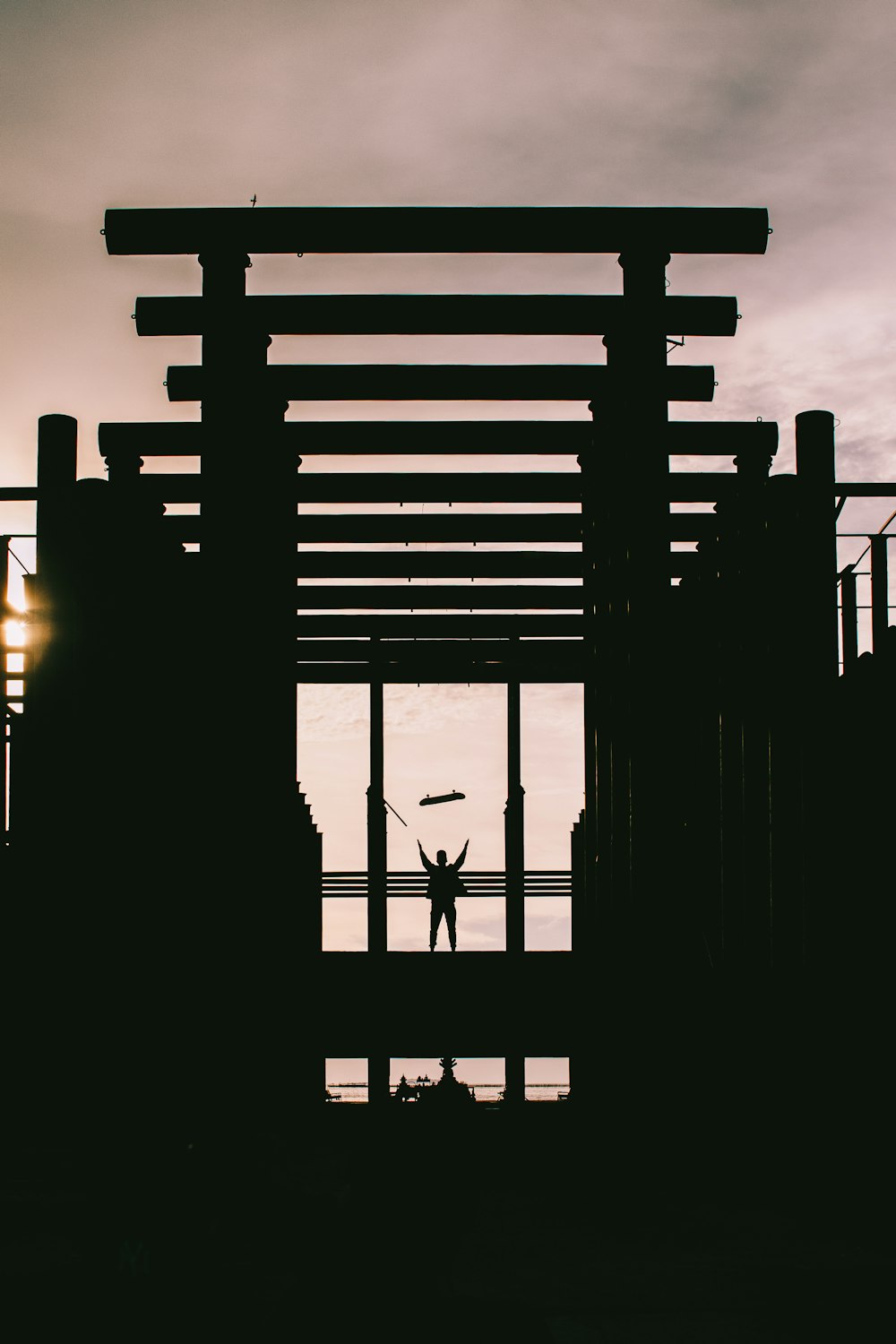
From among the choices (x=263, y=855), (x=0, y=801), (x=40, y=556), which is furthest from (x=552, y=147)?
(x=0, y=801)

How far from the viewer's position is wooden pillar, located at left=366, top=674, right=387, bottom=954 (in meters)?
20.5

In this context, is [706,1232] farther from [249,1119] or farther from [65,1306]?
[65,1306]

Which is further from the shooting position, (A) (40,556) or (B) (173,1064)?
(A) (40,556)

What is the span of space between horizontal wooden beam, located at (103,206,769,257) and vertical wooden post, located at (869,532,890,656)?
249 cm

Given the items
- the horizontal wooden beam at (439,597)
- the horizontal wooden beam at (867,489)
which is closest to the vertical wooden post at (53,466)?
the horizontal wooden beam at (867,489)

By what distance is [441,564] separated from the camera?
15.2m

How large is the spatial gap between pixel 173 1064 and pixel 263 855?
1.47 m

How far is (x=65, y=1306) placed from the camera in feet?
16.9

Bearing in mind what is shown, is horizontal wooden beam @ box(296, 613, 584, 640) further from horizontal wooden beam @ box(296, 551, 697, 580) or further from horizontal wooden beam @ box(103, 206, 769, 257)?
horizontal wooden beam @ box(103, 206, 769, 257)

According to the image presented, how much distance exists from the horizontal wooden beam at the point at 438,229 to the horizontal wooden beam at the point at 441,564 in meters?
6.46

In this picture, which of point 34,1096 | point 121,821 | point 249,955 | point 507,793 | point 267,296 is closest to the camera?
point 121,821

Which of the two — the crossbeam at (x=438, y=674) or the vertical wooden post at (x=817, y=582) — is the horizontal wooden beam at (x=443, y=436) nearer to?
the vertical wooden post at (x=817, y=582)

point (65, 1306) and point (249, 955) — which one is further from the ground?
point (249, 955)

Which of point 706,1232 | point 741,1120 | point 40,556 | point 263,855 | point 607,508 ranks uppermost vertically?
point 607,508
